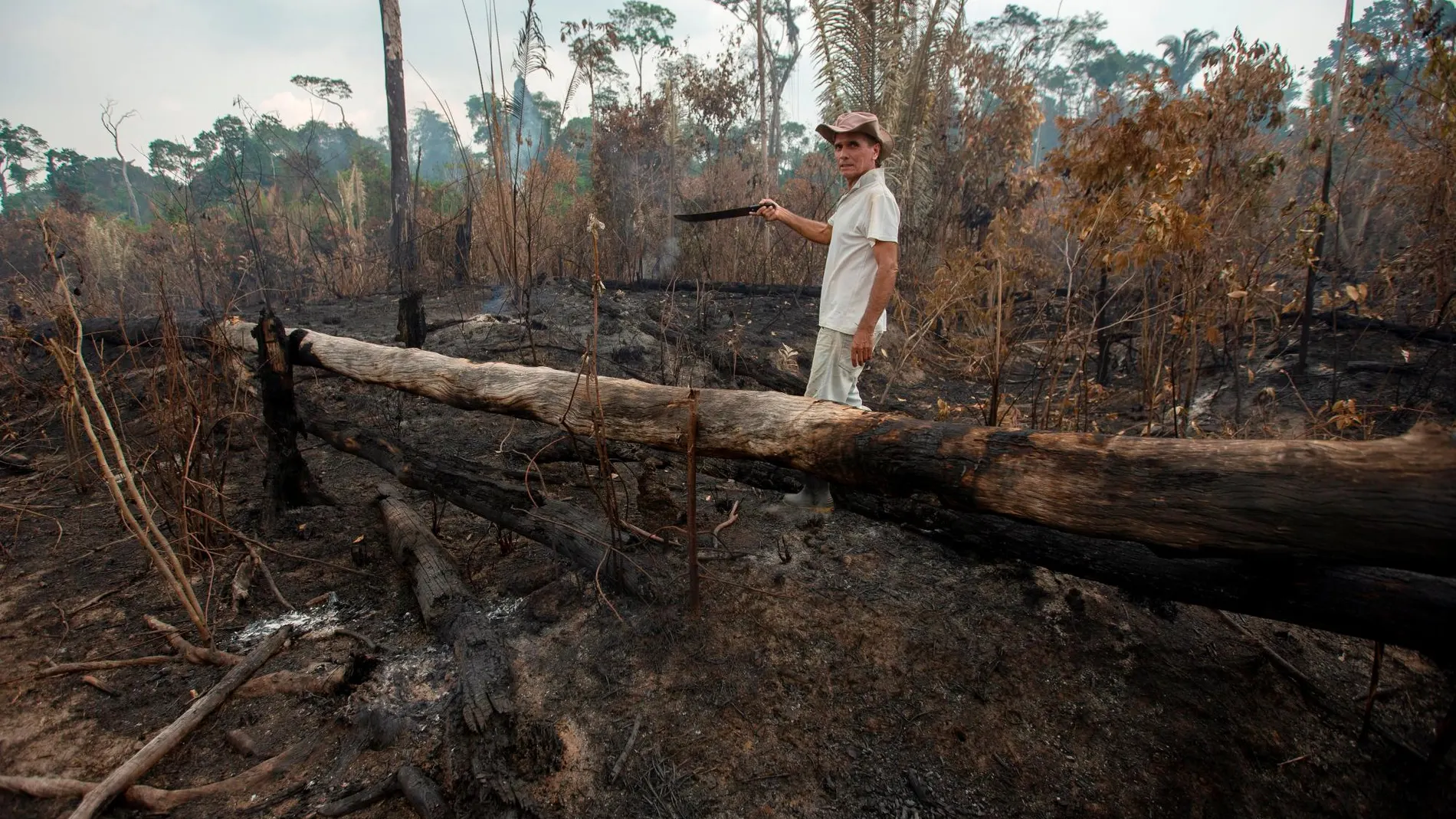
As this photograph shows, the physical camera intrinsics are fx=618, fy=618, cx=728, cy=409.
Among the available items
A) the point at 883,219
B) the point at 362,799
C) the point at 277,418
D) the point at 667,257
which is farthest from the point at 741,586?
the point at 667,257

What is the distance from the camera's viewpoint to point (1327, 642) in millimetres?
2236

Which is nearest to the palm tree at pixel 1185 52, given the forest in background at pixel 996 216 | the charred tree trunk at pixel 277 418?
the forest in background at pixel 996 216

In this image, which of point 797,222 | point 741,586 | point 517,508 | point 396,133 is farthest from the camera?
point 396,133

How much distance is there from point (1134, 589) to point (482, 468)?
2671mm

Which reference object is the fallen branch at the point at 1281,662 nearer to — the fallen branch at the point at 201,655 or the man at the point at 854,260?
the man at the point at 854,260

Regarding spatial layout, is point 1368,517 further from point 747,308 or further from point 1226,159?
point 747,308

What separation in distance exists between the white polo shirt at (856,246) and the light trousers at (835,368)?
5cm

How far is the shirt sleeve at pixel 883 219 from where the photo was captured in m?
2.73

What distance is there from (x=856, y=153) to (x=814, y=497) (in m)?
1.68

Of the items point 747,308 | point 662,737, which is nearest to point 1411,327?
point 747,308

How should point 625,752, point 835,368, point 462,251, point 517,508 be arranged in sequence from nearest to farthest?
point 625,752
point 517,508
point 835,368
point 462,251

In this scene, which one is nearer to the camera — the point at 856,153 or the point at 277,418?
the point at 856,153

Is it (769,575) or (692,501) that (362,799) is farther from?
(769,575)

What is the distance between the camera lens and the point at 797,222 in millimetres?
3145
